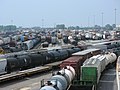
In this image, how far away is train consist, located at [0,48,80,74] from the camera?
33.6 meters

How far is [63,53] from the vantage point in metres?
47.7

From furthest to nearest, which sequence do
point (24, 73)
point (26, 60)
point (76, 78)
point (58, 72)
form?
point (26, 60) < point (24, 73) < point (76, 78) < point (58, 72)

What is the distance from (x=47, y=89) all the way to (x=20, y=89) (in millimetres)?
12871

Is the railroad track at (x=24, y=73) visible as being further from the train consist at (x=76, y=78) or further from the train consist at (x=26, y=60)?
the train consist at (x=76, y=78)

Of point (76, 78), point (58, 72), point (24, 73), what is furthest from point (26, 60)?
point (58, 72)

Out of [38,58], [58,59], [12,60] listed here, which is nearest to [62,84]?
[12,60]

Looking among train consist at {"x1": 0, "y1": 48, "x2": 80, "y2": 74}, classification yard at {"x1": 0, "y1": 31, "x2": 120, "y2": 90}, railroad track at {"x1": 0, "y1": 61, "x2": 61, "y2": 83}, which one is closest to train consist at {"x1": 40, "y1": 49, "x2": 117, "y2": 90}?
classification yard at {"x1": 0, "y1": 31, "x2": 120, "y2": 90}

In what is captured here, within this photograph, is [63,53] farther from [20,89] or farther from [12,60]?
[20,89]

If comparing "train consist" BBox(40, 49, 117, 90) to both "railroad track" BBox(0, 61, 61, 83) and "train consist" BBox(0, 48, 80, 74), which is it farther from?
"train consist" BBox(0, 48, 80, 74)

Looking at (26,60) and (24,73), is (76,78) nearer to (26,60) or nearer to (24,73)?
(24,73)

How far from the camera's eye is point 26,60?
3734 cm

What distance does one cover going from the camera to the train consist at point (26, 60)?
110ft

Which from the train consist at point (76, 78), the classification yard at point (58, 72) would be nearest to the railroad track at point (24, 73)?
the classification yard at point (58, 72)

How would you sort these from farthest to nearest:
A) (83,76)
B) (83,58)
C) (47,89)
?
(83,58) → (83,76) → (47,89)
